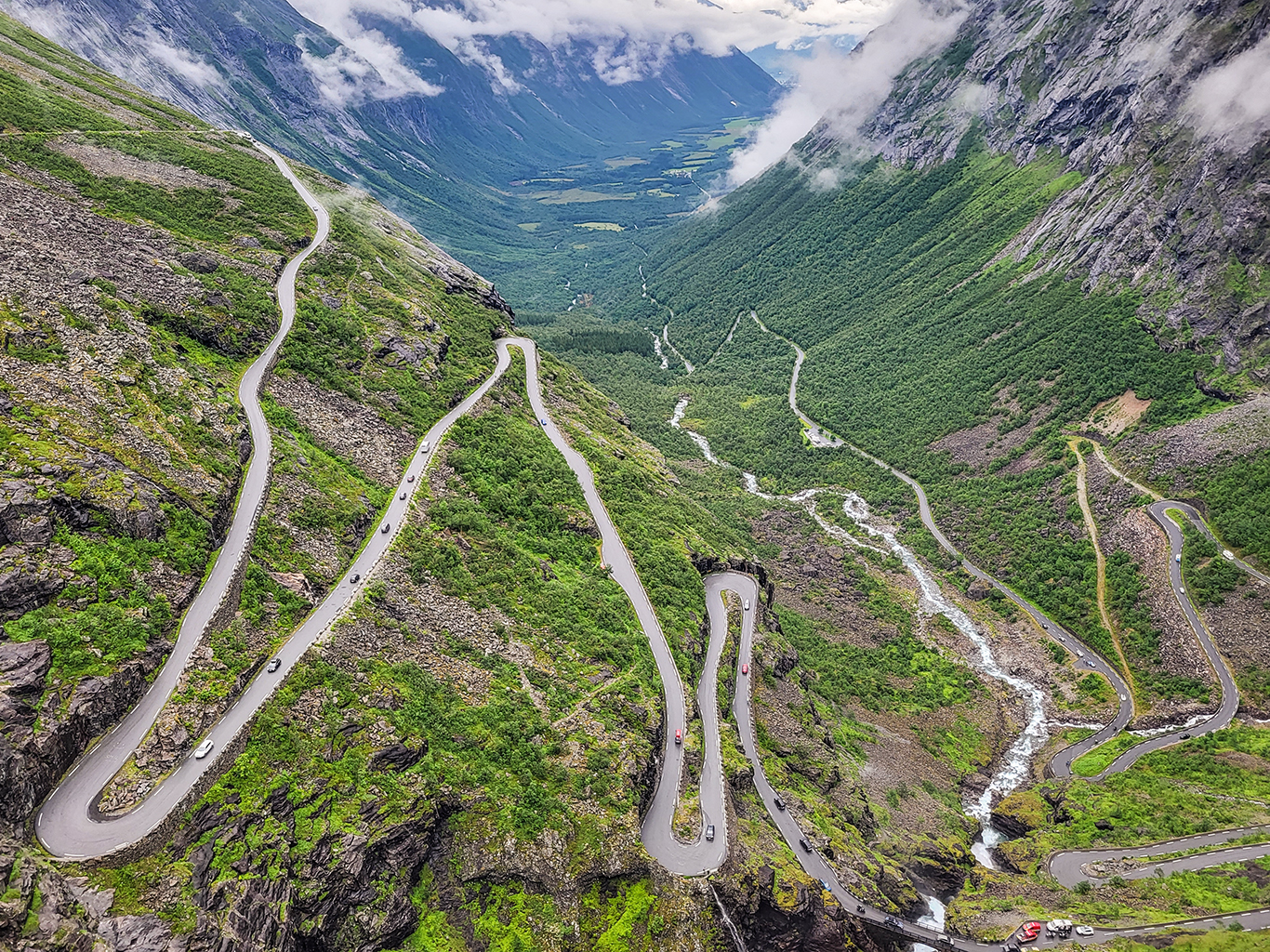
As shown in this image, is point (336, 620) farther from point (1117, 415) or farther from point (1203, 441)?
point (1117, 415)

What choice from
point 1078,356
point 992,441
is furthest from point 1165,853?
point 1078,356

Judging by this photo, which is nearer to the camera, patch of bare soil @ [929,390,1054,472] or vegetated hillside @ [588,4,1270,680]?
vegetated hillside @ [588,4,1270,680]

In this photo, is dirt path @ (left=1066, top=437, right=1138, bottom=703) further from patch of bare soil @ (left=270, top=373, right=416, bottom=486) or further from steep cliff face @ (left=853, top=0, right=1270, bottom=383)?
patch of bare soil @ (left=270, top=373, right=416, bottom=486)

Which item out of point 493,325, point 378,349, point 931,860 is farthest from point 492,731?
point 493,325

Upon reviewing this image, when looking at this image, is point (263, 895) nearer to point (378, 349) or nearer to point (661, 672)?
point (661, 672)

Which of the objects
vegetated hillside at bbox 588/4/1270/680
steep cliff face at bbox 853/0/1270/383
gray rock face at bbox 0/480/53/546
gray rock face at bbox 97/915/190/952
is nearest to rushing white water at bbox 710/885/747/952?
gray rock face at bbox 97/915/190/952

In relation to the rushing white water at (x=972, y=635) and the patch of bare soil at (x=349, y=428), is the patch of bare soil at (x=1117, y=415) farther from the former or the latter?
the patch of bare soil at (x=349, y=428)
